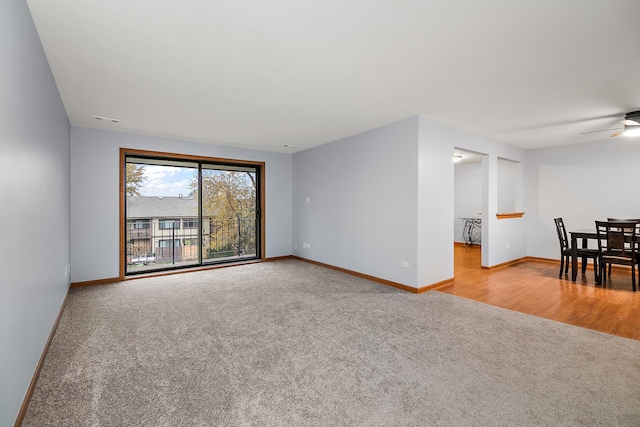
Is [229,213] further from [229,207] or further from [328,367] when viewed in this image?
[328,367]

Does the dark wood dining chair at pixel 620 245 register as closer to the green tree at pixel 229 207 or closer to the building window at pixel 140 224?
the green tree at pixel 229 207

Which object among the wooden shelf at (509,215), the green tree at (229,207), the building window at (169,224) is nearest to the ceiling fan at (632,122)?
the wooden shelf at (509,215)

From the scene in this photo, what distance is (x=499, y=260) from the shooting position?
5.75 m

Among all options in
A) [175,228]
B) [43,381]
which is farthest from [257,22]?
[175,228]

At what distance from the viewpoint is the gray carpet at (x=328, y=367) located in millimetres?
1718

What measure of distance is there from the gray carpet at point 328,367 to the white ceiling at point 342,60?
2523 millimetres

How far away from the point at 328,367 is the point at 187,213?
4782 millimetres

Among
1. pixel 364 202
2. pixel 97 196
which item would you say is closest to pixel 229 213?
pixel 97 196

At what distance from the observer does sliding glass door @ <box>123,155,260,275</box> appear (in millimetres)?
5434

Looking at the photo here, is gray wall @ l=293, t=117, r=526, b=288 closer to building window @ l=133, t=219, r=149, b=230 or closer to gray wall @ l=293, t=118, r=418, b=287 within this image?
gray wall @ l=293, t=118, r=418, b=287

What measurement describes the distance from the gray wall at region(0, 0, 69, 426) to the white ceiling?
38cm

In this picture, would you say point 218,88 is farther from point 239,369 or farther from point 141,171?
point 141,171

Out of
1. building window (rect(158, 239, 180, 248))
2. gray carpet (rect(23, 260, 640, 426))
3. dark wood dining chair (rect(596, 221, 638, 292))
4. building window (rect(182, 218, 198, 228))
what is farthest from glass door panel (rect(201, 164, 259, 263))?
dark wood dining chair (rect(596, 221, 638, 292))

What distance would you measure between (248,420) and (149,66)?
2.97 metres
